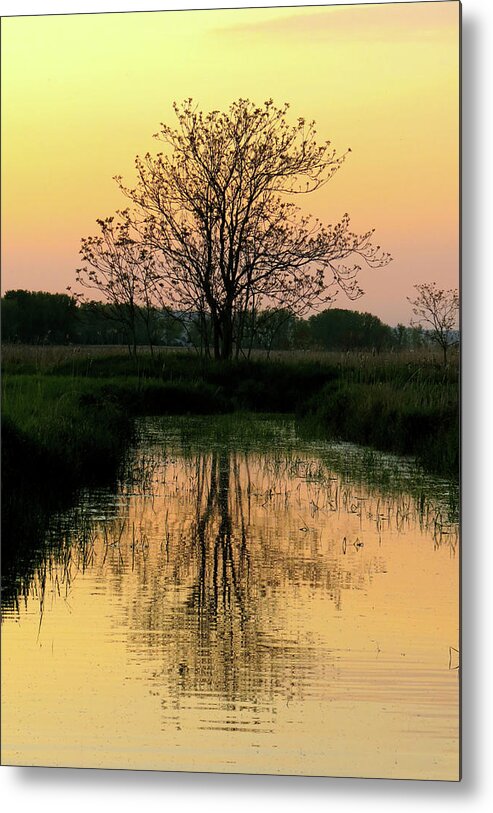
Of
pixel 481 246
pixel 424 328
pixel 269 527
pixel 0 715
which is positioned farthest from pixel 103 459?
pixel 481 246

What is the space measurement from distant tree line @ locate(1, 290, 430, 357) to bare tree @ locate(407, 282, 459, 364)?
94 mm

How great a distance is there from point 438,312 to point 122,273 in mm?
1221

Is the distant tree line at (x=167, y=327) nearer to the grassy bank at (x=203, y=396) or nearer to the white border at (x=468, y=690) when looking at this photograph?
the grassy bank at (x=203, y=396)

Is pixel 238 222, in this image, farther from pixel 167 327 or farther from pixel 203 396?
pixel 203 396

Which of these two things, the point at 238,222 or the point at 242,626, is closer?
the point at 242,626

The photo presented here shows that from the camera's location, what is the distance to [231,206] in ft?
15.2

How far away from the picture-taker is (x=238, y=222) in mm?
4645

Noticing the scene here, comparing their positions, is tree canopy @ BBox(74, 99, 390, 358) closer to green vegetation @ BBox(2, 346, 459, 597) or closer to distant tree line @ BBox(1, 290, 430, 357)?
distant tree line @ BBox(1, 290, 430, 357)

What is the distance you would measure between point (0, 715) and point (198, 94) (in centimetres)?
231

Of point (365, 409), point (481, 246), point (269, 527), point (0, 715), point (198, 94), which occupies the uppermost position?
point (198, 94)

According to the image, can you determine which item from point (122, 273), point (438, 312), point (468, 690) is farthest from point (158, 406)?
point (468, 690)

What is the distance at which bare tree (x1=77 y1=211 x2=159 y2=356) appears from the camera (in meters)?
4.53

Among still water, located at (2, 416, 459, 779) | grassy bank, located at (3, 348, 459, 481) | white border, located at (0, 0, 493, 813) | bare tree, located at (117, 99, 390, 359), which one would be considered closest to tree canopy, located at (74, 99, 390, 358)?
bare tree, located at (117, 99, 390, 359)

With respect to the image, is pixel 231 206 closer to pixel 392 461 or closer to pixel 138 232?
pixel 138 232
